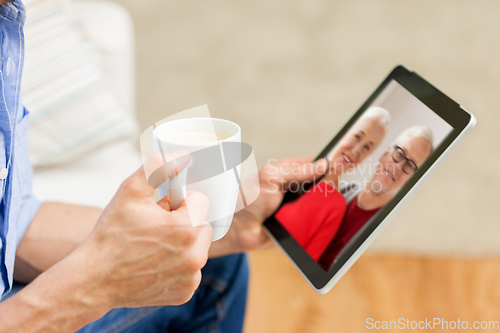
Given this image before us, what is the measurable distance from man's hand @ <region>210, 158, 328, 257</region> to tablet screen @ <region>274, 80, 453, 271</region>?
0.02m

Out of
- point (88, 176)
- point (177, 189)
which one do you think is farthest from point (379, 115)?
point (88, 176)

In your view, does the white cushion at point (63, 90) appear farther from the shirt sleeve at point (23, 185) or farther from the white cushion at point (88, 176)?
the shirt sleeve at point (23, 185)

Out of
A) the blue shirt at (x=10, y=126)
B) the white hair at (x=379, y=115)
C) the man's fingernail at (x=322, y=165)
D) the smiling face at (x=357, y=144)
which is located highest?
the white hair at (x=379, y=115)

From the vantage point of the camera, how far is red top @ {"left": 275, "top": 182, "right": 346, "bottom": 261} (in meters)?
0.44

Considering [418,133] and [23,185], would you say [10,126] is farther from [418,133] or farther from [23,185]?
[418,133]

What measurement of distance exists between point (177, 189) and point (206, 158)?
40 millimetres

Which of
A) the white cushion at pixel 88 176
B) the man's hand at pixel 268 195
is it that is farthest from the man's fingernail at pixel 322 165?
the white cushion at pixel 88 176

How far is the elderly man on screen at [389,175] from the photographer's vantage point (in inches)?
15.0

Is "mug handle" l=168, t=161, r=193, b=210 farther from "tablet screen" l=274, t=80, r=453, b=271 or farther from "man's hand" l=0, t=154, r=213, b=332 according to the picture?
"tablet screen" l=274, t=80, r=453, b=271

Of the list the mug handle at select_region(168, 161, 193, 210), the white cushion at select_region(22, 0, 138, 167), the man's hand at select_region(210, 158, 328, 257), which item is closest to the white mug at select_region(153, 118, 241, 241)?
the mug handle at select_region(168, 161, 193, 210)

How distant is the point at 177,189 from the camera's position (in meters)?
0.31

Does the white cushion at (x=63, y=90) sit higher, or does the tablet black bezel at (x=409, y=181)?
the tablet black bezel at (x=409, y=181)

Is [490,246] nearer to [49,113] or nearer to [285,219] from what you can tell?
[285,219]

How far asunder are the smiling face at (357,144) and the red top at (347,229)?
4cm
